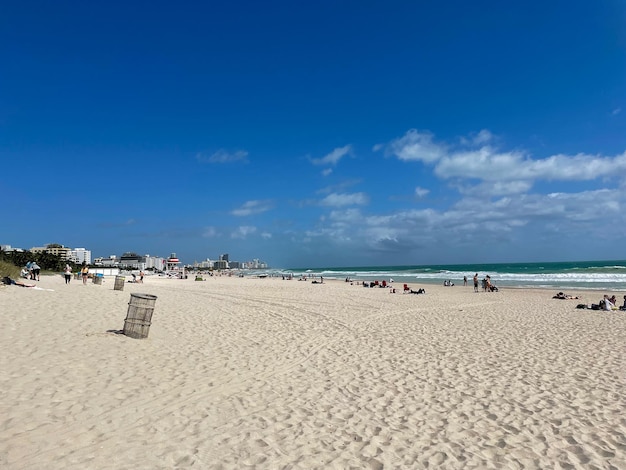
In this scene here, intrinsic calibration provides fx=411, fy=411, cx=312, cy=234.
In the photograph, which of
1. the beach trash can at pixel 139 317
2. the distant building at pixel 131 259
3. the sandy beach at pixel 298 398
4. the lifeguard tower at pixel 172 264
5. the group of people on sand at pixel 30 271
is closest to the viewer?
the sandy beach at pixel 298 398

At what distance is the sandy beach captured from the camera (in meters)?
4.32

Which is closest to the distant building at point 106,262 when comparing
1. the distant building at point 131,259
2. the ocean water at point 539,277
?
Answer: the distant building at point 131,259

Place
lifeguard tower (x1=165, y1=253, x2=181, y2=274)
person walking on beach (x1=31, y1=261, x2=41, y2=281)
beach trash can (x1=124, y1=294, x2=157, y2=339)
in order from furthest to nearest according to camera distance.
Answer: lifeguard tower (x1=165, y1=253, x2=181, y2=274), person walking on beach (x1=31, y1=261, x2=41, y2=281), beach trash can (x1=124, y1=294, x2=157, y2=339)

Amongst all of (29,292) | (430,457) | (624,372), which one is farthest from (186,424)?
(29,292)

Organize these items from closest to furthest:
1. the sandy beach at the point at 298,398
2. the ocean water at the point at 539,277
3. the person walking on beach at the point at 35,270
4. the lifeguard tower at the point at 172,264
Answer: the sandy beach at the point at 298,398 → the person walking on beach at the point at 35,270 → the ocean water at the point at 539,277 → the lifeguard tower at the point at 172,264

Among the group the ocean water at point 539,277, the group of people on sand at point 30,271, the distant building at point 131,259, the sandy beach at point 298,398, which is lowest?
the sandy beach at point 298,398

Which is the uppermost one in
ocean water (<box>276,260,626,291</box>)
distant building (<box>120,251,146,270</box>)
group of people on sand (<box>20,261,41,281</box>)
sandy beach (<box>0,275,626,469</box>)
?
distant building (<box>120,251,146,270</box>)

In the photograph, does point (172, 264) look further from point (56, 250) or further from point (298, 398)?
point (298, 398)

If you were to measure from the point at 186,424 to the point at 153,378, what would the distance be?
2.01 metres

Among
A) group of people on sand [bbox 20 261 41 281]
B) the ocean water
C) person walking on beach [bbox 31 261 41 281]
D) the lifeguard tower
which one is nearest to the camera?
group of people on sand [bbox 20 261 41 281]

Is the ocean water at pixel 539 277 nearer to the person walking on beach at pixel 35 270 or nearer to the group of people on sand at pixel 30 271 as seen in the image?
the person walking on beach at pixel 35 270

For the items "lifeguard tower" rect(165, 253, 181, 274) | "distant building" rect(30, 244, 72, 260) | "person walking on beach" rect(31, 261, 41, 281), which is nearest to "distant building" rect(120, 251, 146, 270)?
"distant building" rect(30, 244, 72, 260)

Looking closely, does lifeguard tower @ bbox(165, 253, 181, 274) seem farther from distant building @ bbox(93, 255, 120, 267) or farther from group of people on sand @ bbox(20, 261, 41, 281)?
group of people on sand @ bbox(20, 261, 41, 281)

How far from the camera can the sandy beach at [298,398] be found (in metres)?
4.32
